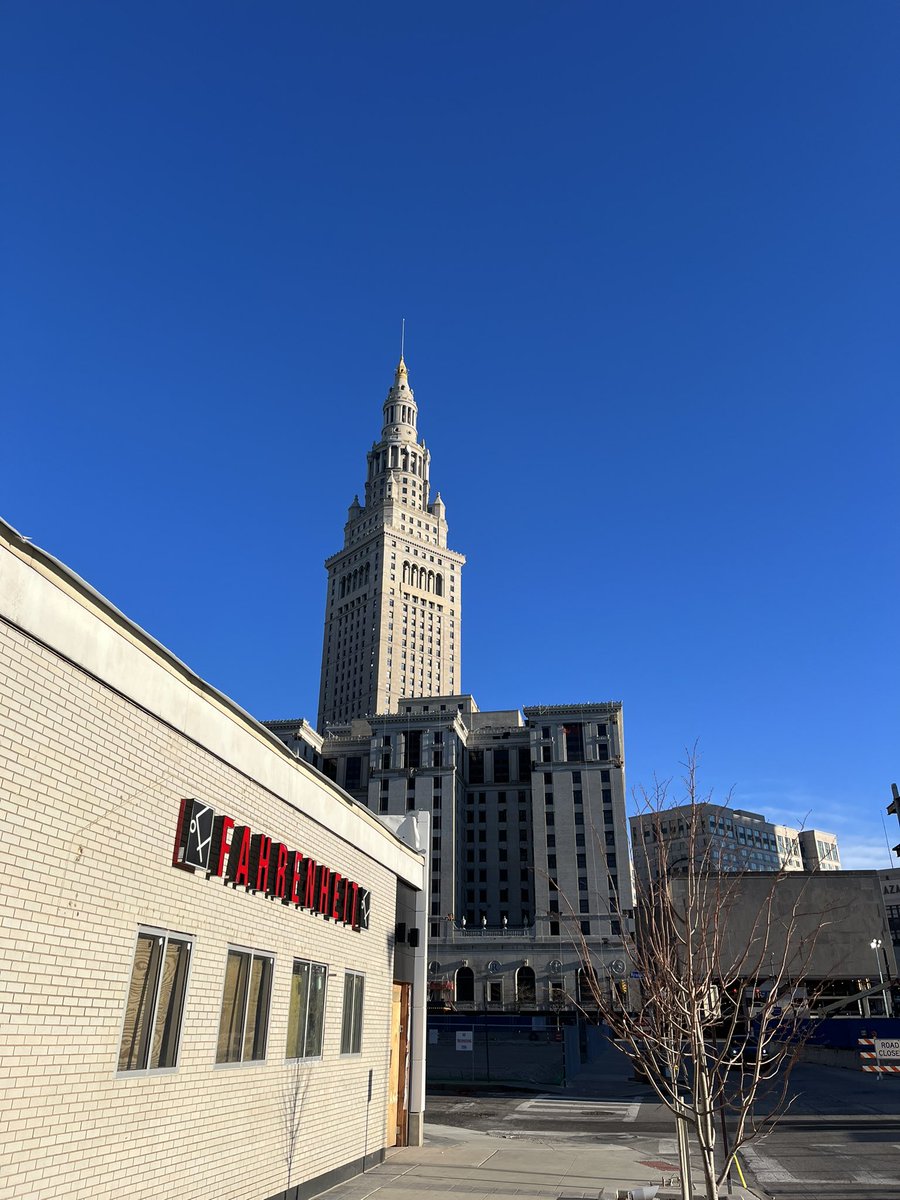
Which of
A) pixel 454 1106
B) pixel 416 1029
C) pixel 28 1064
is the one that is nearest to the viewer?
pixel 28 1064

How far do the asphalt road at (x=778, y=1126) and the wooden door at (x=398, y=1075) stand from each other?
3.73 m

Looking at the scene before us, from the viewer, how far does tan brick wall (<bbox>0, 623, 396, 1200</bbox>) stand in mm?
7887

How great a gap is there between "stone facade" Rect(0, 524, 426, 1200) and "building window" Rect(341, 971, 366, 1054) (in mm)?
2074

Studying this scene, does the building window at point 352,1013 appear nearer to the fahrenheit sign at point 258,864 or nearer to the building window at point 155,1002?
the fahrenheit sign at point 258,864

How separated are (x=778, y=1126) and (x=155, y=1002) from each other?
21.7 metres

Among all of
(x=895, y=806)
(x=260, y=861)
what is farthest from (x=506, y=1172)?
(x=895, y=806)

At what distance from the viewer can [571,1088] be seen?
3538 cm

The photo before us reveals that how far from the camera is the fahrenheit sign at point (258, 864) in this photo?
10.9 m

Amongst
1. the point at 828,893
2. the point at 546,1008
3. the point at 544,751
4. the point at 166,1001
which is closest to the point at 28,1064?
the point at 166,1001

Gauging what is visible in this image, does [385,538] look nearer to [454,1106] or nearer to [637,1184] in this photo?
[454,1106]

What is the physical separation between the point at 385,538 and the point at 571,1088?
407 ft

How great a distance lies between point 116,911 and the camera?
9.32 meters

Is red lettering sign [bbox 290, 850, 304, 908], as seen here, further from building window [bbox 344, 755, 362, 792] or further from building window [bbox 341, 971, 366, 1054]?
building window [bbox 344, 755, 362, 792]

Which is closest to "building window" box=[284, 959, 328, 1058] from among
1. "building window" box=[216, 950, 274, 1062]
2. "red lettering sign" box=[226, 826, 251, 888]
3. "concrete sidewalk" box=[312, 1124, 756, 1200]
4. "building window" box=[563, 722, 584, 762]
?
"building window" box=[216, 950, 274, 1062]
